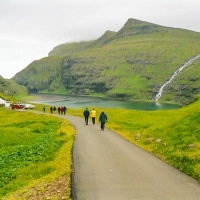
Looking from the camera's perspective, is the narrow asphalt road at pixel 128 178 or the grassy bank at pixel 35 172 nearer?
the narrow asphalt road at pixel 128 178

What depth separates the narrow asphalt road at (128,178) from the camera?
14055 mm

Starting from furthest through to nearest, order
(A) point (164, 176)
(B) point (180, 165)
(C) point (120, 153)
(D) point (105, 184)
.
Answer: (C) point (120, 153) → (B) point (180, 165) → (A) point (164, 176) → (D) point (105, 184)

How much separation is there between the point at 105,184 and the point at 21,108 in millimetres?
104100

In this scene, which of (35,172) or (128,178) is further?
(35,172)

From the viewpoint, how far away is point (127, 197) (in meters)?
13.7

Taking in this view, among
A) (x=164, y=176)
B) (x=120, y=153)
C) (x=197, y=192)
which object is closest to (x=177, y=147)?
(x=120, y=153)

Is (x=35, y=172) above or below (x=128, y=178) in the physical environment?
below

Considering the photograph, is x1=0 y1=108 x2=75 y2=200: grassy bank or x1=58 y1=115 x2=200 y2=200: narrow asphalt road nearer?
x1=58 y1=115 x2=200 y2=200: narrow asphalt road

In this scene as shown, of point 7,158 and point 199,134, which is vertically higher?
point 199,134

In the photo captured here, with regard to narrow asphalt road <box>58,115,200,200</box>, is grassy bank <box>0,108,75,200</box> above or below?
below

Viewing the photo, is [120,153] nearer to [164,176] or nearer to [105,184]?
[164,176]

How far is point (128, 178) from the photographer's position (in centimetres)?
1695

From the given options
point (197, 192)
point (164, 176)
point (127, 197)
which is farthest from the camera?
point (164, 176)

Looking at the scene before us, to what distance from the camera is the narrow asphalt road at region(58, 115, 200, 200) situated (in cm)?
1405
